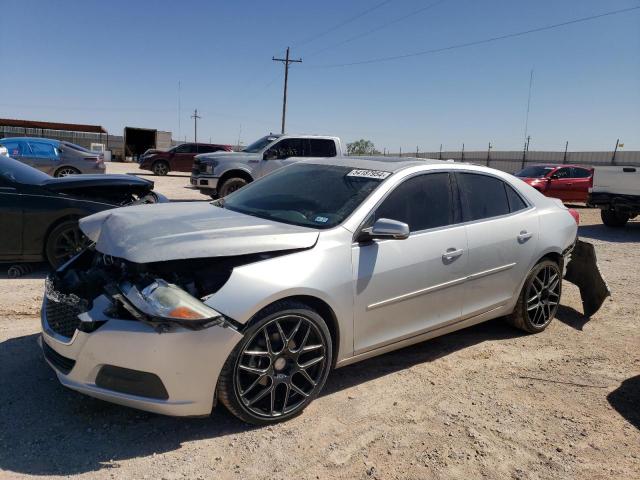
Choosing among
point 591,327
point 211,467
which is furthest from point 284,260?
point 591,327

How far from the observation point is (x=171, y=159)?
1057 inches

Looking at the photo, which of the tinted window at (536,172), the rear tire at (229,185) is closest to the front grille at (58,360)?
the rear tire at (229,185)

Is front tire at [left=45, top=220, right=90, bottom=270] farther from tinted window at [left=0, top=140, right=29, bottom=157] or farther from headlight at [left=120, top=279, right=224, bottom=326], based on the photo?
tinted window at [left=0, top=140, right=29, bottom=157]

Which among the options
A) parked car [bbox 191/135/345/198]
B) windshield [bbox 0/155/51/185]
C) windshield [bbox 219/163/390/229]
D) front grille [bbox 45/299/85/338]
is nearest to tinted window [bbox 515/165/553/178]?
parked car [bbox 191/135/345/198]

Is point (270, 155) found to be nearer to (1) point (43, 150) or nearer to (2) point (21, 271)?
(1) point (43, 150)

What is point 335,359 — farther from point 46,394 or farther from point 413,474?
point 46,394

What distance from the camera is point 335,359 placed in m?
3.28

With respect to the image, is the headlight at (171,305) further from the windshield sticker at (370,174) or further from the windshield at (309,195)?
the windshield sticker at (370,174)

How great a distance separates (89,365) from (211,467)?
84 centimetres

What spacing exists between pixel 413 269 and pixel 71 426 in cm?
232

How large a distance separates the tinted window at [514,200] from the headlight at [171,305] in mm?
2968

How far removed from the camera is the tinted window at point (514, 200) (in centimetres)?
451

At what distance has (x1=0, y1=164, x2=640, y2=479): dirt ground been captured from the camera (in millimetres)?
2652

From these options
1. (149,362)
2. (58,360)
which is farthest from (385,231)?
(58,360)
